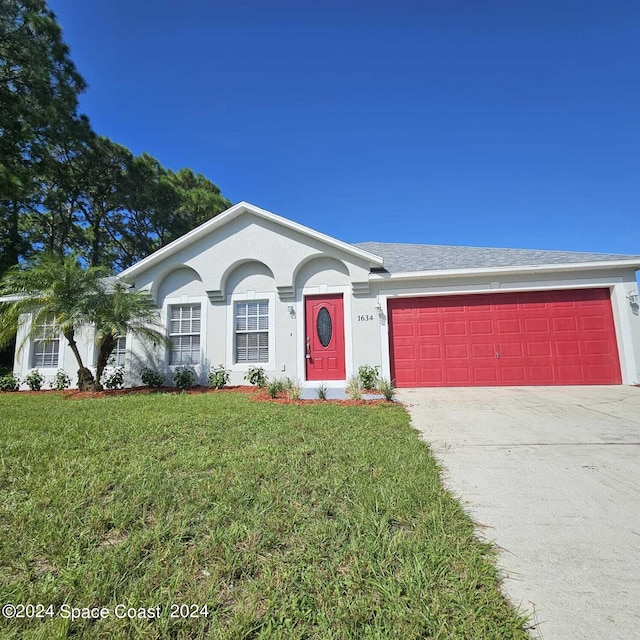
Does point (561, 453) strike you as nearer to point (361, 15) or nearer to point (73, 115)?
point (361, 15)

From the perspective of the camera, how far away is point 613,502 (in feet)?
9.29

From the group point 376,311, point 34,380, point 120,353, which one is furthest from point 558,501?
point 34,380

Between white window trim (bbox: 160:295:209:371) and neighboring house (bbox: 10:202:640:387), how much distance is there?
4 centimetres

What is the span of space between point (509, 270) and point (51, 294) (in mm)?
13039

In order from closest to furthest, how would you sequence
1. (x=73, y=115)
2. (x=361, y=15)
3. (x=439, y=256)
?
1. (x=361, y=15)
2. (x=439, y=256)
3. (x=73, y=115)

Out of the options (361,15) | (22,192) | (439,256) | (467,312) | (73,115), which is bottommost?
(467,312)

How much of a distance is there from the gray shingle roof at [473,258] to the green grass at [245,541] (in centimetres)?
756

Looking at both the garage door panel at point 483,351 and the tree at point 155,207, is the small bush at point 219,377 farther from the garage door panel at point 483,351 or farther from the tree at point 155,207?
the tree at point 155,207

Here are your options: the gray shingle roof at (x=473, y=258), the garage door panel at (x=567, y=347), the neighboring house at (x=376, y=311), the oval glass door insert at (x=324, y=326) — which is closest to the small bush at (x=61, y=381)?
the neighboring house at (x=376, y=311)

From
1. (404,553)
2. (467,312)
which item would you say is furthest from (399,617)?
(467,312)

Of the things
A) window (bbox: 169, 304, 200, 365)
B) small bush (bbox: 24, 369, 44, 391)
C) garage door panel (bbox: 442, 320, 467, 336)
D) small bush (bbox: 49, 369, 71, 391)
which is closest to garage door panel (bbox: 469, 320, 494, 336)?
garage door panel (bbox: 442, 320, 467, 336)

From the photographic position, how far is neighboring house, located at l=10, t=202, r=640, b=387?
31.0ft

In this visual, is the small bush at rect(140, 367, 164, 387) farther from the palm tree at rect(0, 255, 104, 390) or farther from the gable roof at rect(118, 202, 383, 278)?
the gable roof at rect(118, 202, 383, 278)

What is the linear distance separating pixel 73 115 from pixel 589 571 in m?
26.3
